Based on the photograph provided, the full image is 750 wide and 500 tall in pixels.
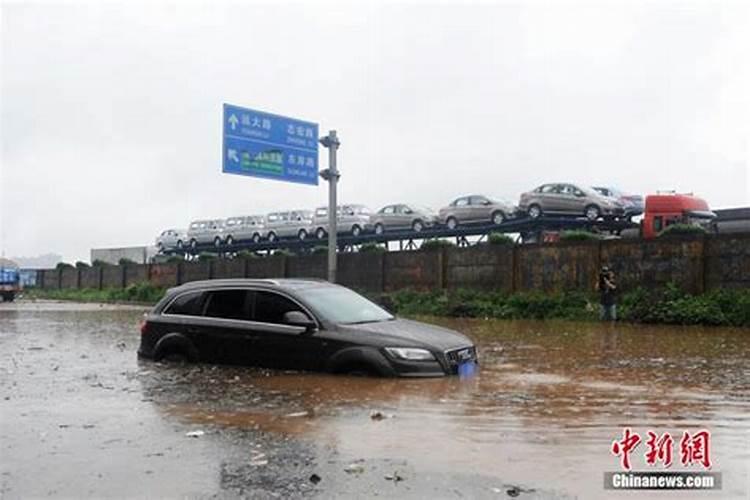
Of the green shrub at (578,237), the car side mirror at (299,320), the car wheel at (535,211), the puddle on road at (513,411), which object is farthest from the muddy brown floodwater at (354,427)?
the car wheel at (535,211)

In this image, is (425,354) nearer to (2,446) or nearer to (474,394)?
(474,394)

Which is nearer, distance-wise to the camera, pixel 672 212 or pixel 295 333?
pixel 295 333

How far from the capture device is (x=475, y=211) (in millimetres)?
28734

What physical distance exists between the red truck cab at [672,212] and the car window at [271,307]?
1845 cm

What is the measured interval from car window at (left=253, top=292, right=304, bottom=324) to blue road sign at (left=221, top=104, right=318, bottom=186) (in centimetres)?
1406

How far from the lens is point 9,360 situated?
11344mm

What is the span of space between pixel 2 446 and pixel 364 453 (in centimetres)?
280

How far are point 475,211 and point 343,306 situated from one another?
20248mm

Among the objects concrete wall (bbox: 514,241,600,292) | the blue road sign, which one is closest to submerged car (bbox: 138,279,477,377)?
the blue road sign

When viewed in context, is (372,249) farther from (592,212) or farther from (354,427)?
(354,427)

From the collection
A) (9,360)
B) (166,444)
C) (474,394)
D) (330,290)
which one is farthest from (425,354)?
(9,360)

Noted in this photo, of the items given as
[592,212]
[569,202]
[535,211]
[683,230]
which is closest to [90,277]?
[535,211]

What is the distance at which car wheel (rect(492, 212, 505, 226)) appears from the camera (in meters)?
27.9

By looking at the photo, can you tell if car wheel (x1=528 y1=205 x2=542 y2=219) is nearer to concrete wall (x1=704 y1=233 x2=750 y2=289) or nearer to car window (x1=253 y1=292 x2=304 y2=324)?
concrete wall (x1=704 y1=233 x2=750 y2=289)
